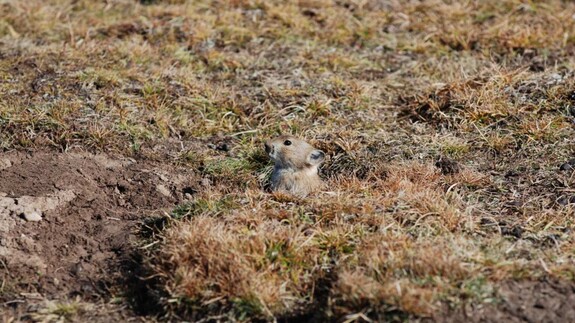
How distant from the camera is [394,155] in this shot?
800 centimetres

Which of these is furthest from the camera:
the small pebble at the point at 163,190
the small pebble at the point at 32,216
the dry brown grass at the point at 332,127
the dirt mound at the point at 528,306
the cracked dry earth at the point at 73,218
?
the small pebble at the point at 163,190

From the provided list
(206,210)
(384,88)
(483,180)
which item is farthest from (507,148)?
(206,210)

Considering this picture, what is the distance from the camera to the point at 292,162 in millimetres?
7570

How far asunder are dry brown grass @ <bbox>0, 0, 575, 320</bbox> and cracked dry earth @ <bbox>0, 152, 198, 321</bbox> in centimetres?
32

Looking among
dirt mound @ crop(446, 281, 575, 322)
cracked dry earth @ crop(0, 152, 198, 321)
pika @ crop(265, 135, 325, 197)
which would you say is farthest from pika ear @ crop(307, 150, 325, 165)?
dirt mound @ crop(446, 281, 575, 322)

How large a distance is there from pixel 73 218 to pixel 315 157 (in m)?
2.21

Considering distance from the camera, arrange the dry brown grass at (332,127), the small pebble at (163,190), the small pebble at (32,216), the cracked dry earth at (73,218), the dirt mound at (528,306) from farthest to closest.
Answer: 1. the small pebble at (163,190)
2. the small pebble at (32,216)
3. the cracked dry earth at (73,218)
4. the dry brown grass at (332,127)
5. the dirt mound at (528,306)

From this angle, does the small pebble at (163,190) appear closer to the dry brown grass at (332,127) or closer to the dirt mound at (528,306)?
the dry brown grass at (332,127)

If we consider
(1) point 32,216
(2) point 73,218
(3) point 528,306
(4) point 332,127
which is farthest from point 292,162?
(3) point 528,306

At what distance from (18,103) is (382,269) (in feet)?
14.9

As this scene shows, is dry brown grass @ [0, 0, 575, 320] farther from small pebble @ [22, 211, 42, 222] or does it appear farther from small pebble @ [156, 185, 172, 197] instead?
small pebble @ [22, 211, 42, 222]

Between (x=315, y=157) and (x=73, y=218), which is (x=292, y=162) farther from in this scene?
(x=73, y=218)

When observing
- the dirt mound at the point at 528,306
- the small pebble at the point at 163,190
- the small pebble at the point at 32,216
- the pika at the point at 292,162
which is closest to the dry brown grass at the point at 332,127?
the dirt mound at the point at 528,306

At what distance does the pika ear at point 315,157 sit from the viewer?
762 cm
